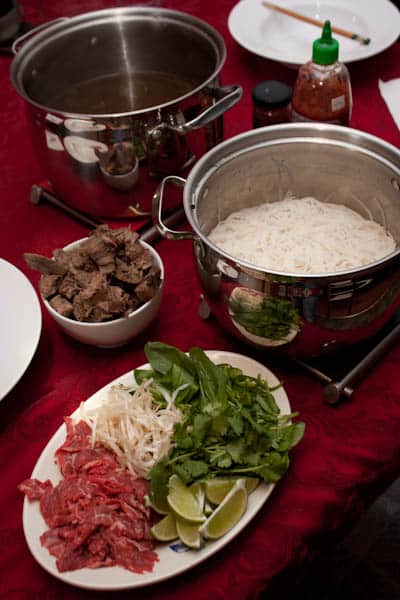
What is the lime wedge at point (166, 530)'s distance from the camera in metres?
0.81

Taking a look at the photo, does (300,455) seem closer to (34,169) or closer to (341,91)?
(341,91)

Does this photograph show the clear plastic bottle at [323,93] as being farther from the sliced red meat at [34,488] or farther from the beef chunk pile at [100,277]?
the sliced red meat at [34,488]

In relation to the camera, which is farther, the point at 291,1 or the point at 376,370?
the point at 291,1

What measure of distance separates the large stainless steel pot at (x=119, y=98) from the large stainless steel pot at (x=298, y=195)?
0.14m

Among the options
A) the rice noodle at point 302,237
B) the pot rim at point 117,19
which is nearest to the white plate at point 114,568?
the rice noodle at point 302,237

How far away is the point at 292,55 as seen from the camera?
1668mm

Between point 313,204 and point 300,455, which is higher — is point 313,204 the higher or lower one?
the higher one

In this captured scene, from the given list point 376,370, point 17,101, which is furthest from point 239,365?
point 17,101

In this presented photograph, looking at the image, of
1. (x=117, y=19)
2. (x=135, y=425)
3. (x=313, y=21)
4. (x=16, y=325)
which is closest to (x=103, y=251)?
(x=16, y=325)

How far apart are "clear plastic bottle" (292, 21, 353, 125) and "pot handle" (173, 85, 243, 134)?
17cm

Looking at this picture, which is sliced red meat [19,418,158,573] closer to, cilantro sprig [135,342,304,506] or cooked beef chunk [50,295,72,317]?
cilantro sprig [135,342,304,506]

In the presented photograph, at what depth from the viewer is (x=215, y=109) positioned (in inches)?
46.0

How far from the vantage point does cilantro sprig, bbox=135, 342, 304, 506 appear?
85 cm

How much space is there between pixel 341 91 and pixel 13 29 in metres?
1.18
